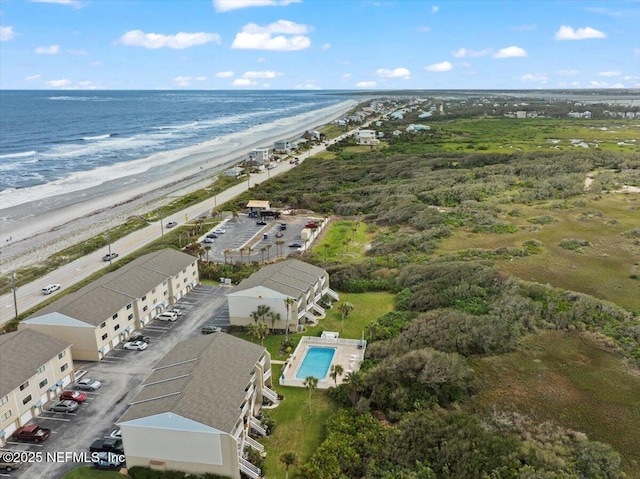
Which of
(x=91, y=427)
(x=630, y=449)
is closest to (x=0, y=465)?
(x=91, y=427)

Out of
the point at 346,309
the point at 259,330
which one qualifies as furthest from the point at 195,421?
the point at 346,309

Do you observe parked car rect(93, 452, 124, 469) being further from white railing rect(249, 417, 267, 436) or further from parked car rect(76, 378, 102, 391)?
parked car rect(76, 378, 102, 391)

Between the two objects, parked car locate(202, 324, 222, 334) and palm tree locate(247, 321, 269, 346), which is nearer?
palm tree locate(247, 321, 269, 346)

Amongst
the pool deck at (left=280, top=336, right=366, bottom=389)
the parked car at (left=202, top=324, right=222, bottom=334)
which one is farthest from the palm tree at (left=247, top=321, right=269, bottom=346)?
the parked car at (left=202, top=324, right=222, bottom=334)

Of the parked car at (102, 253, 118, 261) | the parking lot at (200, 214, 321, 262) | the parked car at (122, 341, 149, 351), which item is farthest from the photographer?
the parking lot at (200, 214, 321, 262)

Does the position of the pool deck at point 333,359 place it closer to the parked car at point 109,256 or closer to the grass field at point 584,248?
the grass field at point 584,248

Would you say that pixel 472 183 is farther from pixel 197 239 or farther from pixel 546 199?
pixel 197 239

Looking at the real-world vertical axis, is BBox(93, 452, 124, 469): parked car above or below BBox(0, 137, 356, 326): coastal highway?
below
